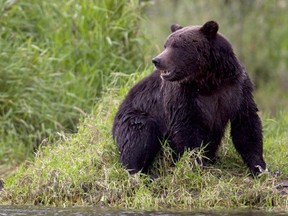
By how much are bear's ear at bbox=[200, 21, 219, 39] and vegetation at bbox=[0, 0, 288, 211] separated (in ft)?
3.36

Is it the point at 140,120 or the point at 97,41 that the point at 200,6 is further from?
the point at 140,120

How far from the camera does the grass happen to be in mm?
6781

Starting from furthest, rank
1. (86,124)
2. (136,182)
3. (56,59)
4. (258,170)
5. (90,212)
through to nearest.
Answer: (56,59)
(86,124)
(258,170)
(136,182)
(90,212)

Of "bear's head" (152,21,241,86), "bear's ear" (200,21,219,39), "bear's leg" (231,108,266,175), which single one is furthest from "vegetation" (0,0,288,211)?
"bear's ear" (200,21,219,39)

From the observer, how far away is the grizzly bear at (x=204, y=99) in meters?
7.16

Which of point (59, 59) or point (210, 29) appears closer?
point (210, 29)

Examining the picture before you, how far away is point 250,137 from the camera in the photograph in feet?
24.0

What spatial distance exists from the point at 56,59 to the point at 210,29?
3406 millimetres

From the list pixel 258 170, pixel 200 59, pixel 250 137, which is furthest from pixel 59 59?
pixel 258 170

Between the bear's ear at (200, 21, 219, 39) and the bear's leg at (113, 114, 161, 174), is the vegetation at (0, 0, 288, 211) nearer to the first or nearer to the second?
the bear's leg at (113, 114, 161, 174)

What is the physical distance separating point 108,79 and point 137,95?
246cm

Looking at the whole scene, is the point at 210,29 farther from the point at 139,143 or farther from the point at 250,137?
the point at 139,143

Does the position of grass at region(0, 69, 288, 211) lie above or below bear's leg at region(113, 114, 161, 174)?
below

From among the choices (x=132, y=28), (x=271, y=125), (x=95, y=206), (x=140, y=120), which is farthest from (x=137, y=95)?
(x=132, y=28)
